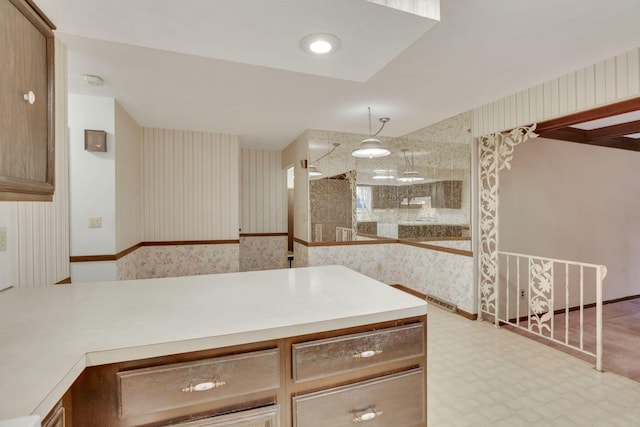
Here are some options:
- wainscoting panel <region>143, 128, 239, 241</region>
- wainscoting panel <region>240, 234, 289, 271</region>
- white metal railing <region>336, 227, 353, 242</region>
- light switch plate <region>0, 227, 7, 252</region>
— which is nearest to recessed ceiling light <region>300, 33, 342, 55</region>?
light switch plate <region>0, 227, 7, 252</region>

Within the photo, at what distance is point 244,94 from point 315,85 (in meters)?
0.75

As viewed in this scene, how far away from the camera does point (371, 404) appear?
1151 millimetres

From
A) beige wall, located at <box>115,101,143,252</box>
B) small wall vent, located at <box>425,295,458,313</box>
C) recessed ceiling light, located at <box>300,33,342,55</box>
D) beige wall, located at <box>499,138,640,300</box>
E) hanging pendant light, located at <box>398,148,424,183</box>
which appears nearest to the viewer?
recessed ceiling light, located at <box>300,33,342,55</box>

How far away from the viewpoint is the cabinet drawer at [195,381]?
35.1 inches

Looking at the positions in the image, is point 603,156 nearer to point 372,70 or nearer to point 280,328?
point 372,70

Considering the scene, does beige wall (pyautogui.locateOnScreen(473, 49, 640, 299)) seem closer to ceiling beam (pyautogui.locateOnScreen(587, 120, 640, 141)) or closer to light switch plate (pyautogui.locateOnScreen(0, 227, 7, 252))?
ceiling beam (pyautogui.locateOnScreen(587, 120, 640, 141))

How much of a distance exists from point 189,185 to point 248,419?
4032 mm

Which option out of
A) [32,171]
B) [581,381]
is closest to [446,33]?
[32,171]

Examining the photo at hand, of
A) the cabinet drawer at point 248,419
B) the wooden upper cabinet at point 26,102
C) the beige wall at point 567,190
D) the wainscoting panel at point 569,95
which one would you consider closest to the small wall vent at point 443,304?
the beige wall at point 567,190

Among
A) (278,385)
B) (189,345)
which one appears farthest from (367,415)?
(189,345)

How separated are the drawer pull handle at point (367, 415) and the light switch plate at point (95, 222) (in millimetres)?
3075

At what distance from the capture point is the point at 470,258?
3531 mm

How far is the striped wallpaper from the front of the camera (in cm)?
573

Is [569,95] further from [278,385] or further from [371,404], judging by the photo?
[278,385]
